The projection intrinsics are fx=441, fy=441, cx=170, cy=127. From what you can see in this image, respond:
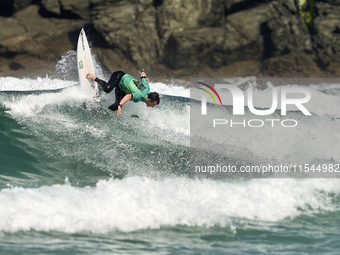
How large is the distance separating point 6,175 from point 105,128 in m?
2.12

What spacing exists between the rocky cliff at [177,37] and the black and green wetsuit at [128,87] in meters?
12.6

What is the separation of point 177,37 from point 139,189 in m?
15.6

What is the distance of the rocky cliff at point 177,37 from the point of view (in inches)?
763

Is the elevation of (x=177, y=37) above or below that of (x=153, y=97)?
above

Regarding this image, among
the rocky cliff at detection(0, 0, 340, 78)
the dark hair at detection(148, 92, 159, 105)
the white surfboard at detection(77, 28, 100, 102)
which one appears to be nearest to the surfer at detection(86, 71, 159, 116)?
the dark hair at detection(148, 92, 159, 105)

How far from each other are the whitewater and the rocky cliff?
36.8 feet

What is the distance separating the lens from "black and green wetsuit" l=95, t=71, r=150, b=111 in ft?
22.8

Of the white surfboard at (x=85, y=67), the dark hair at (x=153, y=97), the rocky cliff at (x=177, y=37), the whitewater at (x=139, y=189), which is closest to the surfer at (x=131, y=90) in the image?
the dark hair at (x=153, y=97)

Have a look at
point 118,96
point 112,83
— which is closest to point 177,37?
point 118,96

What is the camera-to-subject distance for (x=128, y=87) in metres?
7.06

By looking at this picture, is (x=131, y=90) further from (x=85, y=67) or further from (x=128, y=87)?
(x=85, y=67)

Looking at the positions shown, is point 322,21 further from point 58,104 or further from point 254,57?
point 58,104

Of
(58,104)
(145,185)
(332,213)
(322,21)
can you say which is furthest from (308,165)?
(322,21)

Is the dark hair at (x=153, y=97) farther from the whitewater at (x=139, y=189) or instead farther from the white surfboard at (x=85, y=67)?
the white surfboard at (x=85, y=67)
